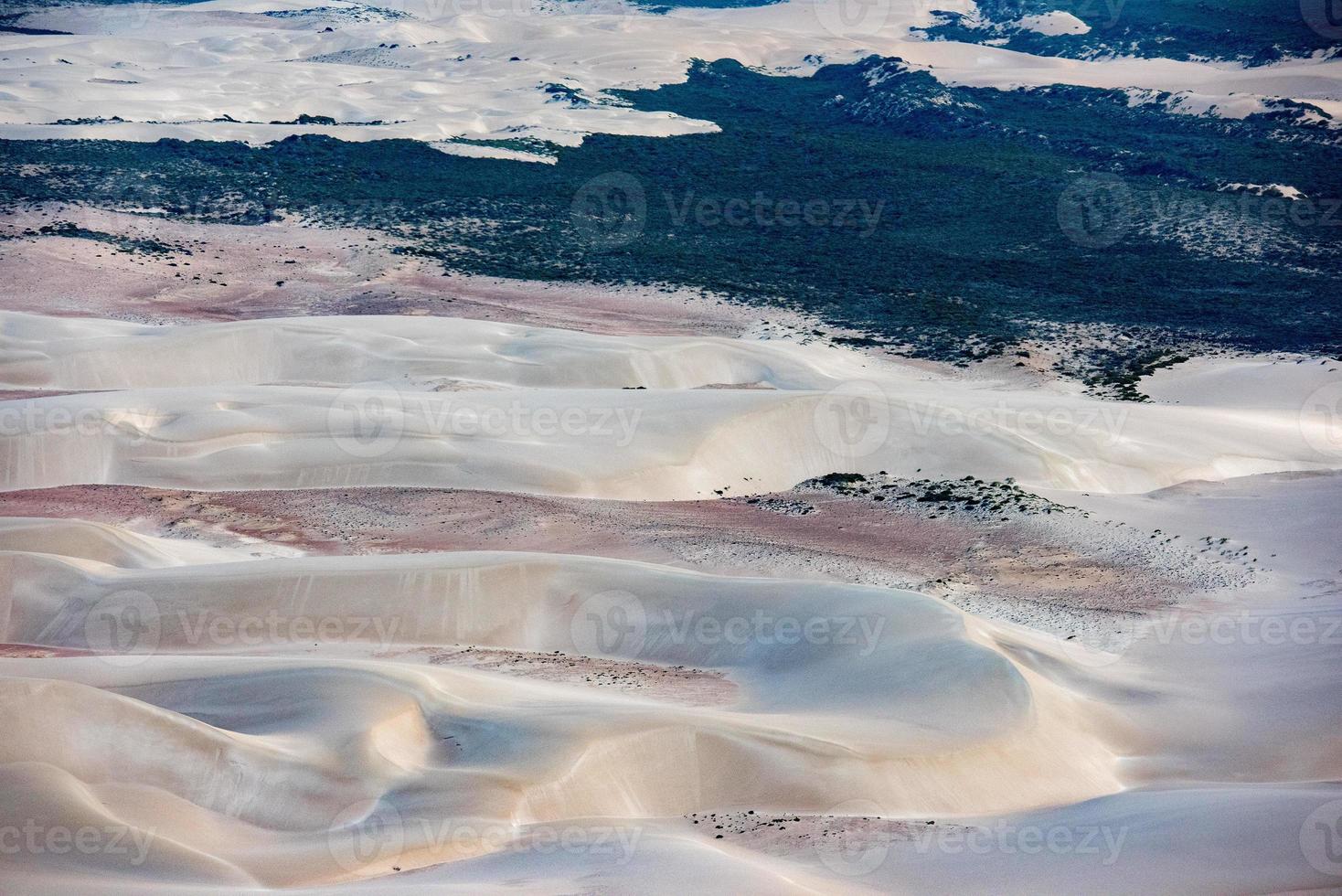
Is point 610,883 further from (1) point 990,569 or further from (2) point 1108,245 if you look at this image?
(2) point 1108,245

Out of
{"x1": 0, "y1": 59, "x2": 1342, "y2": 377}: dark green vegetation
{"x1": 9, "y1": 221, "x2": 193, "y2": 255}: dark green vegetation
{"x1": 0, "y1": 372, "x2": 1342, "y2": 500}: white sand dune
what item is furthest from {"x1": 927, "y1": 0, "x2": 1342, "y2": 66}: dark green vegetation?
{"x1": 9, "y1": 221, "x2": 193, "y2": 255}: dark green vegetation

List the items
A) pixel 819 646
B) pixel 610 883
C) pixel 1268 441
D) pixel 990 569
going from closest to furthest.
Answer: pixel 610 883 → pixel 819 646 → pixel 990 569 → pixel 1268 441

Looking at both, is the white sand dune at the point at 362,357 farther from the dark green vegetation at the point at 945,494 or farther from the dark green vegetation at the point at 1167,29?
the dark green vegetation at the point at 1167,29

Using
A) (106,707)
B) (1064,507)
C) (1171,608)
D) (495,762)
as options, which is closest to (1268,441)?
(1064,507)

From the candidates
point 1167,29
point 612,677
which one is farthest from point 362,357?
point 1167,29

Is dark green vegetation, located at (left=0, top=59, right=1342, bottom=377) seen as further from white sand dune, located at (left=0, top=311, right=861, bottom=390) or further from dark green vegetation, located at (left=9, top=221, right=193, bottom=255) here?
white sand dune, located at (left=0, top=311, right=861, bottom=390)

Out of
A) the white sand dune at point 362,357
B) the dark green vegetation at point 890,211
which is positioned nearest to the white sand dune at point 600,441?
the white sand dune at point 362,357
